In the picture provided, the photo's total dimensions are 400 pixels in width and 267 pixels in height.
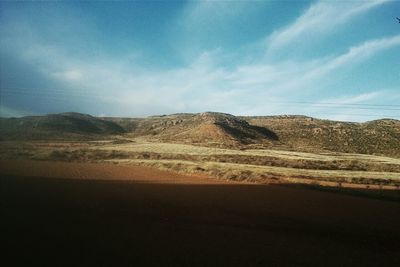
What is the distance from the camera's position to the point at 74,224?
31.9 ft

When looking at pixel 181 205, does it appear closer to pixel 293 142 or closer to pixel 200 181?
pixel 200 181

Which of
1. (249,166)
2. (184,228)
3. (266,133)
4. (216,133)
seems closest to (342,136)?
(266,133)

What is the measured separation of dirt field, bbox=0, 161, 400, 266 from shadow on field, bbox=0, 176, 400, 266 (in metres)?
0.03

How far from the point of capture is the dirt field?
7.88 metres

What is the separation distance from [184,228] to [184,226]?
0.72ft

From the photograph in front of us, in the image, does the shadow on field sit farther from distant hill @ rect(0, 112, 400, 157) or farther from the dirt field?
distant hill @ rect(0, 112, 400, 157)

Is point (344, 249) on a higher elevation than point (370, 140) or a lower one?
lower

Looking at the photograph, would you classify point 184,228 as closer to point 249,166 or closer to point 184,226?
point 184,226

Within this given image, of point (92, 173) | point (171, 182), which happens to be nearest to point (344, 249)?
point (171, 182)

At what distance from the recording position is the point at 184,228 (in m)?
10.2

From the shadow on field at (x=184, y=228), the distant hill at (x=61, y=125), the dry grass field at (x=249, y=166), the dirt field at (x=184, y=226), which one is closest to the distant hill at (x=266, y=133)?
the distant hill at (x=61, y=125)

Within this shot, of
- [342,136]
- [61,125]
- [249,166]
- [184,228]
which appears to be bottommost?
[184,228]

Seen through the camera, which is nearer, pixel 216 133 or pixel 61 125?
pixel 216 133

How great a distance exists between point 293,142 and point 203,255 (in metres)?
70.8
